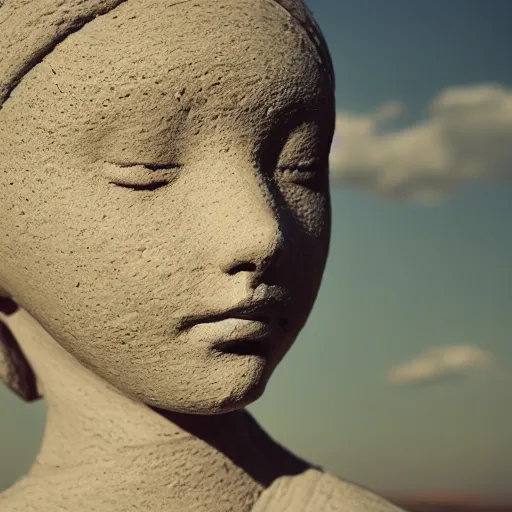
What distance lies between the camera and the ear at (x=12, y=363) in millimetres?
2545

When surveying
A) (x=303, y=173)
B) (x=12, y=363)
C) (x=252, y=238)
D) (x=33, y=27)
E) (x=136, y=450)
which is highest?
(x=33, y=27)

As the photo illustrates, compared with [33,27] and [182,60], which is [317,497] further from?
[33,27]

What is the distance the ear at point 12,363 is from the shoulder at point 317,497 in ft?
2.45

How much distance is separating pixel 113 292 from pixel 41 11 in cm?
67

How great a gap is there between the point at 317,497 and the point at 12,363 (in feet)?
3.06

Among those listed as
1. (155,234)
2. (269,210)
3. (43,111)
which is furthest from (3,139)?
(269,210)

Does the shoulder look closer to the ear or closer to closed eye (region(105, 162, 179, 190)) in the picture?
the ear

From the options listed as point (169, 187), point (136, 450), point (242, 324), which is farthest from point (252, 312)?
point (136, 450)

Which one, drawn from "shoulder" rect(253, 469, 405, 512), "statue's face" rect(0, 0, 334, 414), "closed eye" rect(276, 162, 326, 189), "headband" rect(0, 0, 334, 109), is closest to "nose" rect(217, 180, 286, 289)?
"statue's face" rect(0, 0, 334, 414)

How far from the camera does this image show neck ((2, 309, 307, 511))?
90.2 inches

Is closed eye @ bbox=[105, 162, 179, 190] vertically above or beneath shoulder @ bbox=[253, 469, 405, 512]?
above

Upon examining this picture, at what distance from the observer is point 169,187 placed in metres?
2.02

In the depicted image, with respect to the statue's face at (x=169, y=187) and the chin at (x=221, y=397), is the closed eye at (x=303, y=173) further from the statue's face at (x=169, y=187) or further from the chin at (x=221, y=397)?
the chin at (x=221, y=397)

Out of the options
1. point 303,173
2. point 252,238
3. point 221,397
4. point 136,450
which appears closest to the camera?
point 252,238
